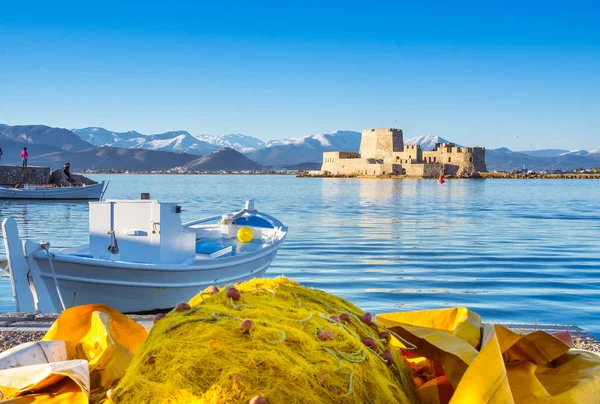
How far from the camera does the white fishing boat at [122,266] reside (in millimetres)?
8547

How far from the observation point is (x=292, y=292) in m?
3.15

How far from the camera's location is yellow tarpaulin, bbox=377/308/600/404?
7.93 ft

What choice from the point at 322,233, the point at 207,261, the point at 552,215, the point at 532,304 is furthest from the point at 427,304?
the point at 552,215

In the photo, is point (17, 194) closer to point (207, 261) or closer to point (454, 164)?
point (207, 261)

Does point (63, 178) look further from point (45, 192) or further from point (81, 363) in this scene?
point (81, 363)

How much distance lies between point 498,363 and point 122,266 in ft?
23.8

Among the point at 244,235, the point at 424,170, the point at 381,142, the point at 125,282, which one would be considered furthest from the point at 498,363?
the point at 381,142

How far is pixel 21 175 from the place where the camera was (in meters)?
52.2

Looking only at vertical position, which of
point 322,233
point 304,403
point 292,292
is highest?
point 292,292

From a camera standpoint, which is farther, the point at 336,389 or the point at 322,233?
the point at 322,233

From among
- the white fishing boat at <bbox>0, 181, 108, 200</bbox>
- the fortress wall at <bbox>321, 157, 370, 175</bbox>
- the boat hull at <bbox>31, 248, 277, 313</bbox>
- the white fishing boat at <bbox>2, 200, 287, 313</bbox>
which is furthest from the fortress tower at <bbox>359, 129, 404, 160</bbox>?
the boat hull at <bbox>31, 248, 277, 313</bbox>

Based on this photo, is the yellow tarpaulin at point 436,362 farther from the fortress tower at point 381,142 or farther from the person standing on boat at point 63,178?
the fortress tower at point 381,142

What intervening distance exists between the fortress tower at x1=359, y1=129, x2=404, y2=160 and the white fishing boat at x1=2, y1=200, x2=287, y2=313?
111 meters

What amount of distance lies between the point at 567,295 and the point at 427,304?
3.32 m
